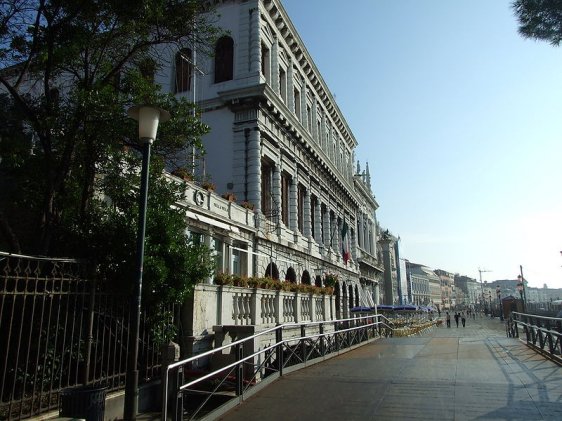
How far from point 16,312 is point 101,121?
3550mm

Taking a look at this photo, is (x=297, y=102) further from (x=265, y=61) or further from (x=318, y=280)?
(x=318, y=280)

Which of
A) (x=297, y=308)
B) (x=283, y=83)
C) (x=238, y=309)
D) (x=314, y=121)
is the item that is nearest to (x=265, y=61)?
(x=283, y=83)

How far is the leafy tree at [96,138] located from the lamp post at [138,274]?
1.91m

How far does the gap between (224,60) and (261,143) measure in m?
5.72

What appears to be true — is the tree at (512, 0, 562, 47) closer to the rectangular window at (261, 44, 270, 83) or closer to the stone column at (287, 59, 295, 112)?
the rectangular window at (261, 44, 270, 83)

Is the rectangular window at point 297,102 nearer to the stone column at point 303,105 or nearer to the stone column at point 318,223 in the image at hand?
the stone column at point 303,105

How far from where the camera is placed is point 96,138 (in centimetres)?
857

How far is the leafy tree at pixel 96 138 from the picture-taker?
27.3 ft

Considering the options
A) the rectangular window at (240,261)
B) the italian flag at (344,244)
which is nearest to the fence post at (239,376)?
the rectangular window at (240,261)

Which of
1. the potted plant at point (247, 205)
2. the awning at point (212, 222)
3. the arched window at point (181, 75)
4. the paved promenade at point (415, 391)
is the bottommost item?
the paved promenade at point (415, 391)

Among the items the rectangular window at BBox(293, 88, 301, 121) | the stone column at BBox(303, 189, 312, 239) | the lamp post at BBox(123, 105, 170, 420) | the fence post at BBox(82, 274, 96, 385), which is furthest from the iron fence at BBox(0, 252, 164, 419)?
the rectangular window at BBox(293, 88, 301, 121)

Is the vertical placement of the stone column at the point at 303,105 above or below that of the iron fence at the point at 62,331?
above

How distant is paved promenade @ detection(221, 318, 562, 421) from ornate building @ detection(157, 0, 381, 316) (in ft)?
28.9

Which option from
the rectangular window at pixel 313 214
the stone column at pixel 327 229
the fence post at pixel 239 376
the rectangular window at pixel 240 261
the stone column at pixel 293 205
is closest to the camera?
the fence post at pixel 239 376
